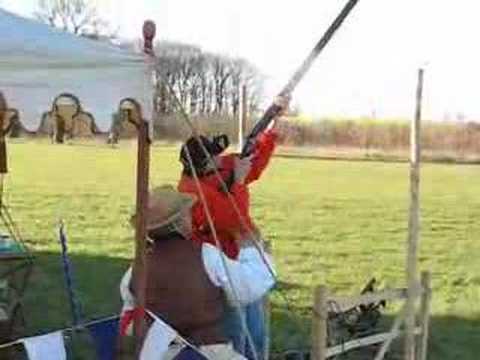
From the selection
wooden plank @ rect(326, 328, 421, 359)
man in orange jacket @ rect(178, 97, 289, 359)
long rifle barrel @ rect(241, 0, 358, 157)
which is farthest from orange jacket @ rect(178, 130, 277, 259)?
wooden plank @ rect(326, 328, 421, 359)

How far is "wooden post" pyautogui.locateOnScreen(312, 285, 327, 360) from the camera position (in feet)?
18.1

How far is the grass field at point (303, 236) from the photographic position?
961 centimetres

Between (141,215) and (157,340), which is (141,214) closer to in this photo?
(141,215)

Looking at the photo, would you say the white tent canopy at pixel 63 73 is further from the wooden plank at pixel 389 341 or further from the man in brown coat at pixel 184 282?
the wooden plank at pixel 389 341

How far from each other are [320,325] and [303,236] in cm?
1112

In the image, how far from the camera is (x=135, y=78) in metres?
4.38

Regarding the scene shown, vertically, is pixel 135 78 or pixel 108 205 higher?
pixel 135 78

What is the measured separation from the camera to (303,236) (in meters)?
16.7

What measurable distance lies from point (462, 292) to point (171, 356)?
7443 millimetres

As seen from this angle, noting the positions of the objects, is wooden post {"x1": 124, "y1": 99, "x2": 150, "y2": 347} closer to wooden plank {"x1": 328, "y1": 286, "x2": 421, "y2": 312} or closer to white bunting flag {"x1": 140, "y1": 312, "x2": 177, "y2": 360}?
white bunting flag {"x1": 140, "y1": 312, "x2": 177, "y2": 360}

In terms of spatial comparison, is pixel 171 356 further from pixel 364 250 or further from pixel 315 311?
pixel 364 250

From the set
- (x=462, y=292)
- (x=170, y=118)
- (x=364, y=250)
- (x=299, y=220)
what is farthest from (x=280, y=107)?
(x=299, y=220)

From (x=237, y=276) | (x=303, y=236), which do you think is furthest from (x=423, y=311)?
(x=303, y=236)

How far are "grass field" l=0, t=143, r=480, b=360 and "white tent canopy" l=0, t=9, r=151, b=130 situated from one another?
4141 mm
